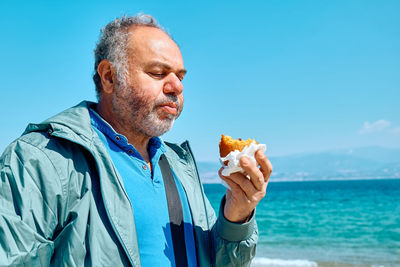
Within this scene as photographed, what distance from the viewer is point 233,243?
220 cm

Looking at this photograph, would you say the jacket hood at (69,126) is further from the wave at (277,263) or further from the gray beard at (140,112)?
the wave at (277,263)

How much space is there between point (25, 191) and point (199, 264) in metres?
1.15

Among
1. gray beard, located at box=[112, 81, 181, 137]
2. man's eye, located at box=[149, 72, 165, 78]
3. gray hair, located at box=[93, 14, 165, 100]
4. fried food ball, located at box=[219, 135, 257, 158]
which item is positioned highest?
gray hair, located at box=[93, 14, 165, 100]

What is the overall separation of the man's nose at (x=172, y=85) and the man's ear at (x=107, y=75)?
353mm

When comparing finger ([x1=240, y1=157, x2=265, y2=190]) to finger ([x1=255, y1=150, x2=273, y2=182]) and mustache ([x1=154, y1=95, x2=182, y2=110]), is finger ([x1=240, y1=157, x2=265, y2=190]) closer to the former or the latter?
finger ([x1=255, y1=150, x2=273, y2=182])

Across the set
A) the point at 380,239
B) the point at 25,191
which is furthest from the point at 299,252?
the point at 25,191

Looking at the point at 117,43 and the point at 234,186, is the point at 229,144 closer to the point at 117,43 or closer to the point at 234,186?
the point at 234,186

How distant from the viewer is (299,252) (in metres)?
16.9

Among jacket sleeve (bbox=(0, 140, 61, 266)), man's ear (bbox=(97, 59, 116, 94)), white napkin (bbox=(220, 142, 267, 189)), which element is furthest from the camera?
man's ear (bbox=(97, 59, 116, 94))

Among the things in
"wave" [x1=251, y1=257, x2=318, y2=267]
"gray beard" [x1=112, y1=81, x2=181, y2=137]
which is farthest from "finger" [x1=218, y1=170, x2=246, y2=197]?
"wave" [x1=251, y1=257, x2=318, y2=267]

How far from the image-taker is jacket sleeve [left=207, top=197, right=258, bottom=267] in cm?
219

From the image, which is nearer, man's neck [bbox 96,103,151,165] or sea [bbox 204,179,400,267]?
man's neck [bbox 96,103,151,165]

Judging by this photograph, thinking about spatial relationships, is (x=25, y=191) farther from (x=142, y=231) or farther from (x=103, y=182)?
(x=142, y=231)

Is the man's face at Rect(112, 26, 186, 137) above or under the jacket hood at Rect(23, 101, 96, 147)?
above
